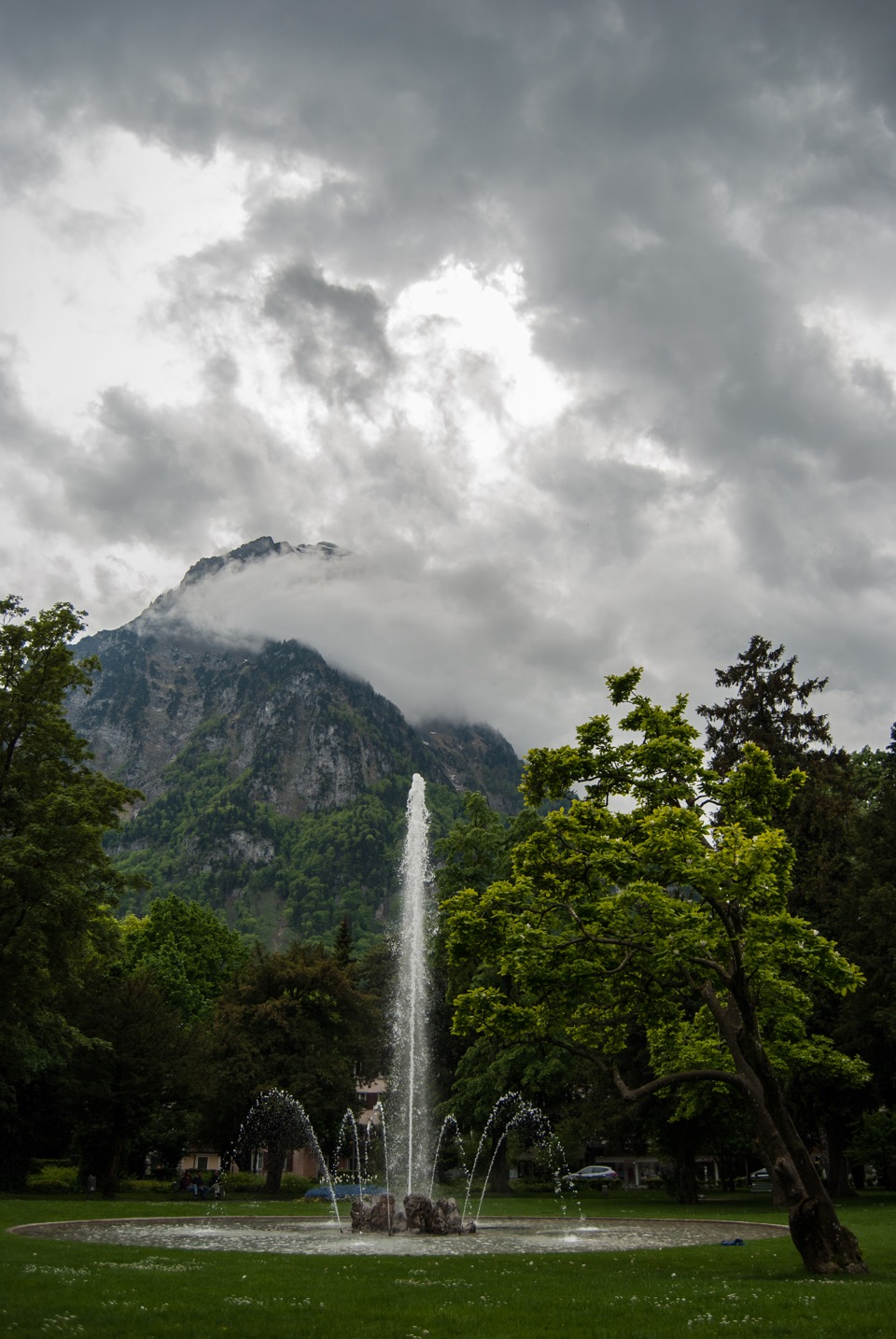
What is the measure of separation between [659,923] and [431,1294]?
7.15 metres

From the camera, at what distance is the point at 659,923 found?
17906 mm

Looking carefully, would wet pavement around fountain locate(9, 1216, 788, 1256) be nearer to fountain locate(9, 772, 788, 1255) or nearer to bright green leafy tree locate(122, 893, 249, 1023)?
fountain locate(9, 772, 788, 1255)

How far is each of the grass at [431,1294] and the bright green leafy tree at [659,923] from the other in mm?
3144

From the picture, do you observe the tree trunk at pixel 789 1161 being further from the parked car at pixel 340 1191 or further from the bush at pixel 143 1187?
the bush at pixel 143 1187

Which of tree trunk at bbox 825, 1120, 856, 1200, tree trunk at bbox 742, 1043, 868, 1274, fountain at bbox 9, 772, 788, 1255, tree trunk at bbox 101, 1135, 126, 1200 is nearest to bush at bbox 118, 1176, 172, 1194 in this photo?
tree trunk at bbox 101, 1135, 126, 1200

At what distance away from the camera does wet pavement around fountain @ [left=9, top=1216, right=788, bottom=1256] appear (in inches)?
913

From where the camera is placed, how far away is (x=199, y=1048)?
4712 centimetres

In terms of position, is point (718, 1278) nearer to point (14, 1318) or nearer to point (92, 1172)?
point (14, 1318)

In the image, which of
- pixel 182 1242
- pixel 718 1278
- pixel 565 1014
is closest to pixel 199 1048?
pixel 182 1242

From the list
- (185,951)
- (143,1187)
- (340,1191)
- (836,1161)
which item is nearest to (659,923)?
(836,1161)

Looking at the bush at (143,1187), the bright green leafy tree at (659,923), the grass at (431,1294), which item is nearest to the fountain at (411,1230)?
the grass at (431,1294)

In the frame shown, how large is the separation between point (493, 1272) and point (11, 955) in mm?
19603

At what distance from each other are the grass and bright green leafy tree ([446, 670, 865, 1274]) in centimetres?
314

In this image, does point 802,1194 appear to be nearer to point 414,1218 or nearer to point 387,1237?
point 387,1237
